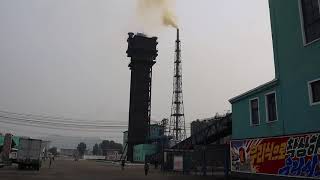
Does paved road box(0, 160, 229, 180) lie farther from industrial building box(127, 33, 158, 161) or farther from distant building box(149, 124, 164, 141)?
distant building box(149, 124, 164, 141)

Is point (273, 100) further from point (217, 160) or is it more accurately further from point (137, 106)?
point (137, 106)

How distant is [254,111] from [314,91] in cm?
787

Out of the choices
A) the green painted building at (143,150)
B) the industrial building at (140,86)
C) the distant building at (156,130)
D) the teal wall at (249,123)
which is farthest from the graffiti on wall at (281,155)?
the distant building at (156,130)

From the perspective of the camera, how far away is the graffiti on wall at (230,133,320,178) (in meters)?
18.8

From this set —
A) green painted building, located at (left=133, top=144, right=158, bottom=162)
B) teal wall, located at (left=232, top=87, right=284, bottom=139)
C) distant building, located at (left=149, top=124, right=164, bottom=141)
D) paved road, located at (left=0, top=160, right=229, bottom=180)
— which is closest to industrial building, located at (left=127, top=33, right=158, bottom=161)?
green painted building, located at (left=133, top=144, right=158, bottom=162)

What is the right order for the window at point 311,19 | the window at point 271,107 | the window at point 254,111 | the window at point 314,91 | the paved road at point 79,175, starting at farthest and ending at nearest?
the paved road at point 79,175, the window at point 254,111, the window at point 271,107, the window at point 311,19, the window at point 314,91

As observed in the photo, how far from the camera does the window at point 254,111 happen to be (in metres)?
30.6

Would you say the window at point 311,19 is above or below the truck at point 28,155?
above

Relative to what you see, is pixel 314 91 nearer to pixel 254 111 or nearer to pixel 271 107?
pixel 271 107

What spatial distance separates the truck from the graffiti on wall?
3068 cm

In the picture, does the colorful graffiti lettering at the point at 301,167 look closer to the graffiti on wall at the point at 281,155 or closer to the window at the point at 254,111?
the graffiti on wall at the point at 281,155

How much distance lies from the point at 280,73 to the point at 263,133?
498cm

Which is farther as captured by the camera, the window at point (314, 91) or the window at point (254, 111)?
the window at point (254, 111)

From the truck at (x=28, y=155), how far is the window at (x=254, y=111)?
29.5 m
